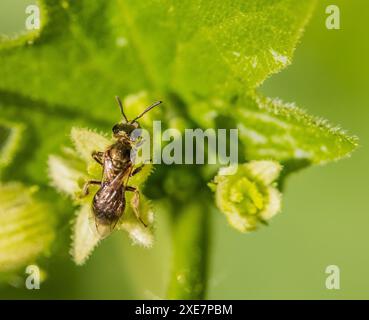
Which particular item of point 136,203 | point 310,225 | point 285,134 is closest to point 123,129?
point 136,203

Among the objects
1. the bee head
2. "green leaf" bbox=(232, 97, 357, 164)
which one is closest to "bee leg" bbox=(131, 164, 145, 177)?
the bee head

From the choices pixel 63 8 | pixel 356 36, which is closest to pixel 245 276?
pixel 356 36

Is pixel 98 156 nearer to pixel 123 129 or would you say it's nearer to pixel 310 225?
pixel 123 129

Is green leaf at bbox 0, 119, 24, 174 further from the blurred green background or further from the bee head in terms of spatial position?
the blurred green background

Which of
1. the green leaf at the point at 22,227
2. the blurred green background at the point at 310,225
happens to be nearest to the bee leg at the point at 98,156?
the green leaf at the point at 22,227

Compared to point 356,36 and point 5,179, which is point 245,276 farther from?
point 5,179

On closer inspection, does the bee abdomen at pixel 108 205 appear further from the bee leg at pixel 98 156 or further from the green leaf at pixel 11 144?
the green leaf at pixel 11 144
